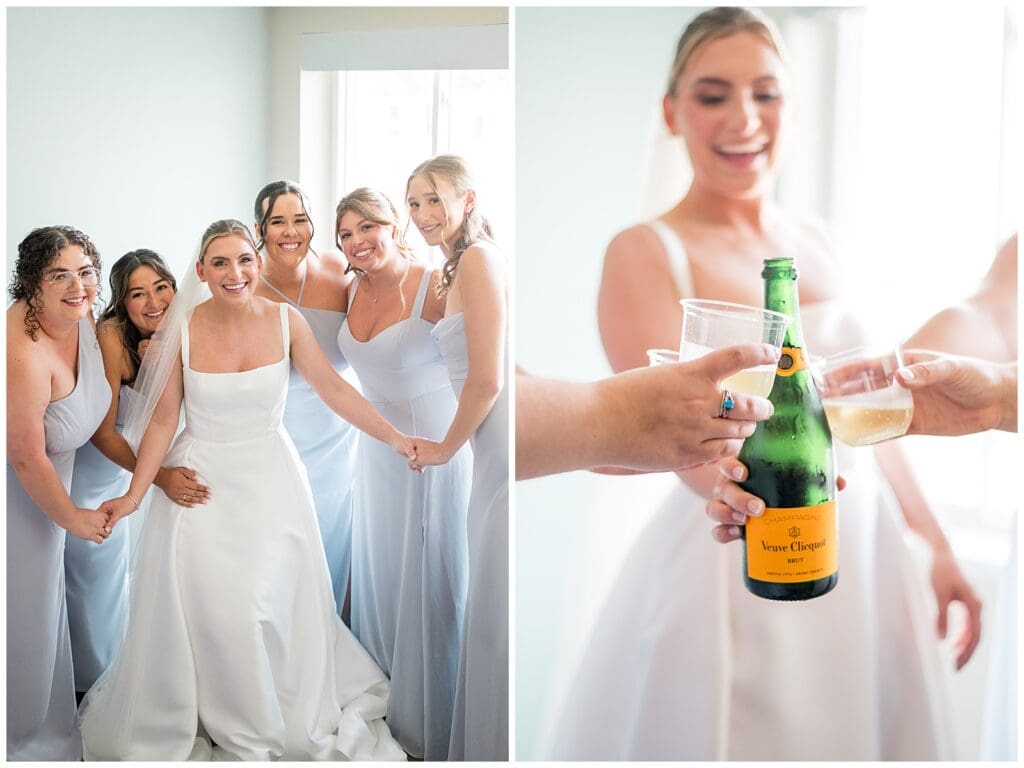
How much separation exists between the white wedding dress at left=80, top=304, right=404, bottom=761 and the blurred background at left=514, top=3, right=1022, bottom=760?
20.2 inches

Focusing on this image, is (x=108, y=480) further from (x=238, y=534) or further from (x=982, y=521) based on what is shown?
(x=982, y=521)

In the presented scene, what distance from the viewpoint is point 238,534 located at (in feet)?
5.85

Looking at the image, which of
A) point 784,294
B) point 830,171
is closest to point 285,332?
point 784,294

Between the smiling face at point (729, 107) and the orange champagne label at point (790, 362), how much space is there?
13.0 inches

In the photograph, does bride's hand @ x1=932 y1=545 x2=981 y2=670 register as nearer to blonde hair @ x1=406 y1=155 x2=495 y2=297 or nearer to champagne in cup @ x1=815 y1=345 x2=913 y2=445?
champagne in cup @ x1=815 y1=345 x2=913 y2=445

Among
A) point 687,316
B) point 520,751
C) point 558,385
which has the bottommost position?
point 520,751

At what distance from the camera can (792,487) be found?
66.4 inches

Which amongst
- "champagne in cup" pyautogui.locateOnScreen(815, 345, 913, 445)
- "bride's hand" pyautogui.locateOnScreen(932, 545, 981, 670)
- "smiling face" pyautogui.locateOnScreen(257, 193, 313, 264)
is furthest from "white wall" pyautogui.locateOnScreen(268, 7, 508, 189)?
"bride's hand" pyautogui.locateOnScreen(932, 545, 981, 670)

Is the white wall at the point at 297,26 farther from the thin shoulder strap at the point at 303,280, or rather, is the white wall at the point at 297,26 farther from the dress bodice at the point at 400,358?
the dress bodice at the point at 400,358

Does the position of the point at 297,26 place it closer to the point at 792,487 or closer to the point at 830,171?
the point at 830,171

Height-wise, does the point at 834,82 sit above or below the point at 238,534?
above

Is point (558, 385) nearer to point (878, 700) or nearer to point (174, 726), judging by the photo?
point (878, 700)

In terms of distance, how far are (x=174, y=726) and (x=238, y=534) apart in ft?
1.25

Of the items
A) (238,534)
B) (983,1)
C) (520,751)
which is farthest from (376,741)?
(983,1)
